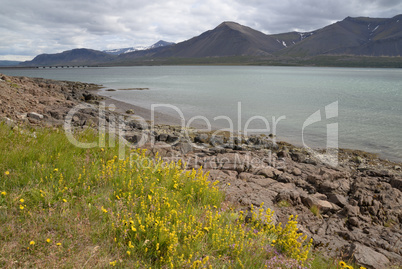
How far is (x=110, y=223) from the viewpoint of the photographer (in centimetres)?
414

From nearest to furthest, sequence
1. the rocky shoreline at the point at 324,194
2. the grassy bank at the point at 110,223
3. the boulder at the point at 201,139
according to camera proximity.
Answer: the grassy bank at the point at 110,223 < the rocky shoreline at the point at 324,194 < the boulder at the point at 201,139

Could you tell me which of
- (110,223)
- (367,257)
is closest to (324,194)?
(367,257)

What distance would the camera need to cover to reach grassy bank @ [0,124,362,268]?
358 centimetres

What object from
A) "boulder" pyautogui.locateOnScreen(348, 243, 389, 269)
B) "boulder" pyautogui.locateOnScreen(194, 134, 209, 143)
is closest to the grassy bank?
"boulder" pyautogui.locateOnScreen(348, 243, 389, 269)

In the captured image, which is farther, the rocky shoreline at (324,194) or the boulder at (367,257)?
the rocky shoreline at (324,194)

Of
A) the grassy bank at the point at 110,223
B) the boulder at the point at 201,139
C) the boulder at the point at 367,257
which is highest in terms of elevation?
the grassy bank at the point at 110,223

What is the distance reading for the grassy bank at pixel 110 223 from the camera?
3576 millimetres

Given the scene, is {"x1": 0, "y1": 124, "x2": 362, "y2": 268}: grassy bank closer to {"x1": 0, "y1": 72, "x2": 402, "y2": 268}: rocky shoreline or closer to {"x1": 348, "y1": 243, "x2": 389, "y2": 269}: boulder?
{"x1": 348, "y1": 243, "x2": 389, "y2": 269}: boulder

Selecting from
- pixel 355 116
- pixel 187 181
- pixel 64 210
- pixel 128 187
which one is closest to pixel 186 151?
pixel 187 181

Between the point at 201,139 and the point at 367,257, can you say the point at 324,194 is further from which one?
the point at 201,139

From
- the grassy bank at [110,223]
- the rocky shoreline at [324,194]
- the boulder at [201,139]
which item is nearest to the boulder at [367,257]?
the rocky shoreline at [324,194]

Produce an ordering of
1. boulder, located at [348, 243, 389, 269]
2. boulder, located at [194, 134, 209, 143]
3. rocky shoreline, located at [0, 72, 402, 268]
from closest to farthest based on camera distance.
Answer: boulder, located at [348, 243, 389, 269] < rocky shoreline, located at [0, 72, 402, 268] < boulder, located at [194, 134, 209, 143]

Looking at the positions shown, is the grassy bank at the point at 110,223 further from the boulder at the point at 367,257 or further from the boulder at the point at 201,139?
the boulder at the point at 201,139

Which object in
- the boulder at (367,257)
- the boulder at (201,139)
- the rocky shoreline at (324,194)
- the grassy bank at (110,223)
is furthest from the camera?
the boulder at (201,139)
